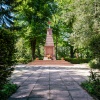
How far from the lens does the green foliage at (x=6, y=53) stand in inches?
188

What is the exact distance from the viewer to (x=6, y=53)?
499 cm

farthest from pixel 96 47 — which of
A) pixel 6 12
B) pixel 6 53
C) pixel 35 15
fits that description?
pixel 35 15

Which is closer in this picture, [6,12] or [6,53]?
[6,53]

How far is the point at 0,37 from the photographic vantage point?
16.4ft

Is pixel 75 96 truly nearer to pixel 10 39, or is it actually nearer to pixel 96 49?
pixel 96 49

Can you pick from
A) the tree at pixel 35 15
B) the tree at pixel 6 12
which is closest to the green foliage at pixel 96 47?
the tree at pixel 6 12

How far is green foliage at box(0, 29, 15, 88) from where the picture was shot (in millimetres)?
4773

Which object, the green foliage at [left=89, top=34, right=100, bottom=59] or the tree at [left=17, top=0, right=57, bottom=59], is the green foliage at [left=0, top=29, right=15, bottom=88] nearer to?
the green foliage at [left=89, top=34, right=100, bottom=59]

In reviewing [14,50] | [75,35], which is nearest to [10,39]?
[14,50]

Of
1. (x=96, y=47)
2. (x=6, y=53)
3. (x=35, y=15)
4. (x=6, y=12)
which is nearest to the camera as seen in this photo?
(x=6, y=53)

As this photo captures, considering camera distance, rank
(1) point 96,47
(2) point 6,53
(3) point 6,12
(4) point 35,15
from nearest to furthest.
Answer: (2) point 6,53
(1) point 96,47
(3) point 6,12
(4) point 35,15

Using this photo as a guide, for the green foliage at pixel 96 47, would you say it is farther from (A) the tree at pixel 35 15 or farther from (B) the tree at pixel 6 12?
(A) the tree at pixel 35 15

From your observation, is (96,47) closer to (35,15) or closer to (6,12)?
(6,12)

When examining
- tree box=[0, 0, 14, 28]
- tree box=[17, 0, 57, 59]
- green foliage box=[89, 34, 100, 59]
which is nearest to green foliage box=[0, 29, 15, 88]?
green foliage box=[89, 34, 100, 59]
